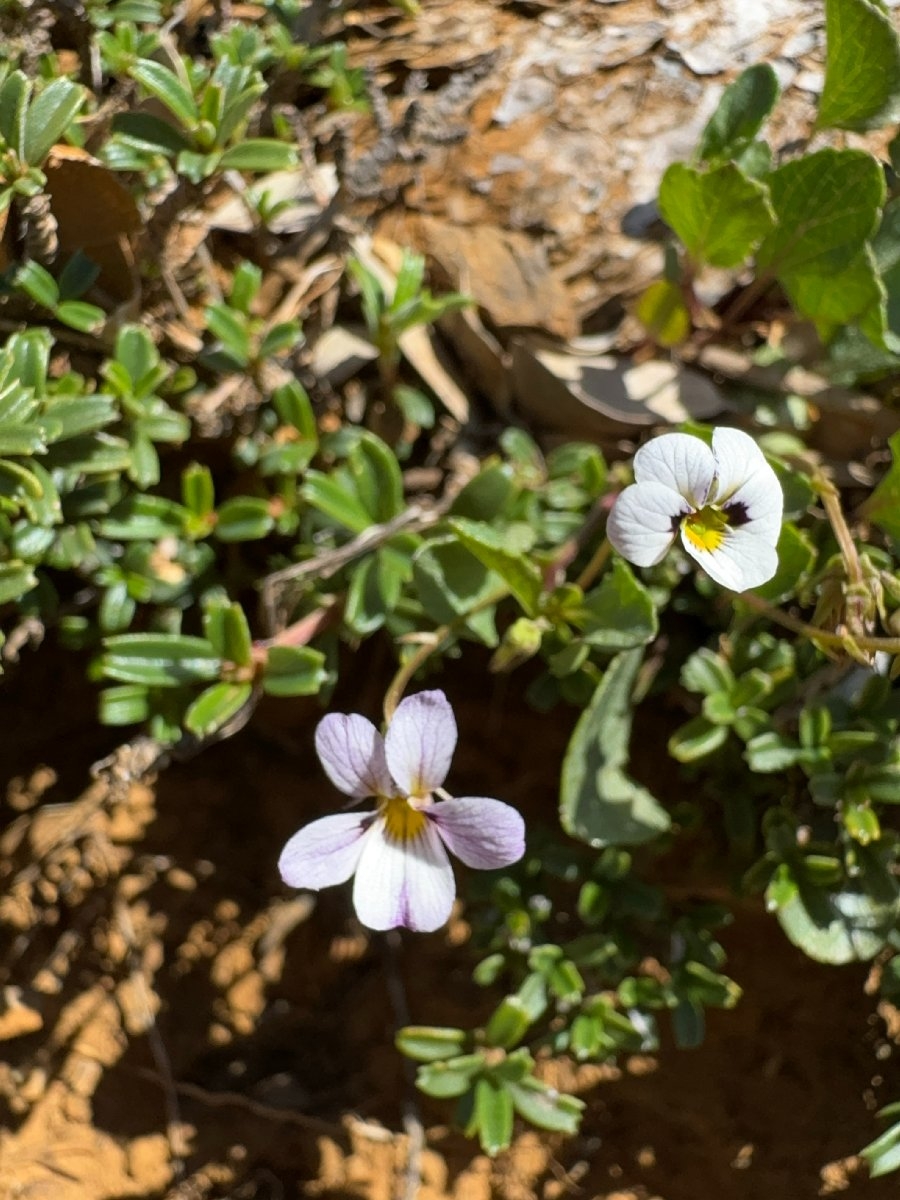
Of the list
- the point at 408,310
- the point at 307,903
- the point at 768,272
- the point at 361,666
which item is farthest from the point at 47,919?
the point at 768,272

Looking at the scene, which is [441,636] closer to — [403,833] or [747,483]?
[403,833]

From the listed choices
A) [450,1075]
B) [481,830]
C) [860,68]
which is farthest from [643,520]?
[450,1075]

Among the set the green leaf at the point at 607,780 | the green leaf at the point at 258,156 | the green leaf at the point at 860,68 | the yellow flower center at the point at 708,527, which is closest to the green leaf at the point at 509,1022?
the green leaf at the point at 607,780

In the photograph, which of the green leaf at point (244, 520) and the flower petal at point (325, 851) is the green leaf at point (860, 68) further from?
the flower petal at point (325, 851)

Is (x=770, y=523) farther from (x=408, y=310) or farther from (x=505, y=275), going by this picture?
(x=505, y=275)

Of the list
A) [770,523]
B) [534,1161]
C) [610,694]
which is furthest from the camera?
[534,1161]

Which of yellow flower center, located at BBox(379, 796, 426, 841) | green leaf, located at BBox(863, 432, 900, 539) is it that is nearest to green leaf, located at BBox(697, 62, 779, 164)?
green leaf, located at BBox(863, 432, 900, 539)
